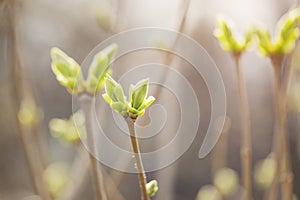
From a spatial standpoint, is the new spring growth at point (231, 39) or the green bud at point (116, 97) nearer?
the green bud at point (116, 97)

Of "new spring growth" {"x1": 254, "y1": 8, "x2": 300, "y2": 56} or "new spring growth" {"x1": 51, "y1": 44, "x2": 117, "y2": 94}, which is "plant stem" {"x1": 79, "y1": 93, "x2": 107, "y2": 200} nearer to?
"new spring growth" {"x1": 51, "y1": 44, "x2": 117, "y2": 94}

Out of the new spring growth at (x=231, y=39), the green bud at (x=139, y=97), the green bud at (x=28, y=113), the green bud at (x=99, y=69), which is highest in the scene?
the green bud at (x=28, y=113)

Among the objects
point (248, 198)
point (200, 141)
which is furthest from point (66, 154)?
point (248, 198)

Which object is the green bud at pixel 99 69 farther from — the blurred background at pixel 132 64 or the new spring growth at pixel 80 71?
the blurred background at pixel 132 64

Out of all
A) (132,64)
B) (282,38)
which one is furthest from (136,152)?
(132,64)

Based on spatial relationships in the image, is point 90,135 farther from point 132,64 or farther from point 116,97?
point 132,64

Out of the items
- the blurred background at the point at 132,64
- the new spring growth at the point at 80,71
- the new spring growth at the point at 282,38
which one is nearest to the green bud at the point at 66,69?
the new spring growth at the point at 80,71

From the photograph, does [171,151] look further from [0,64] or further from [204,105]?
[204,105]
